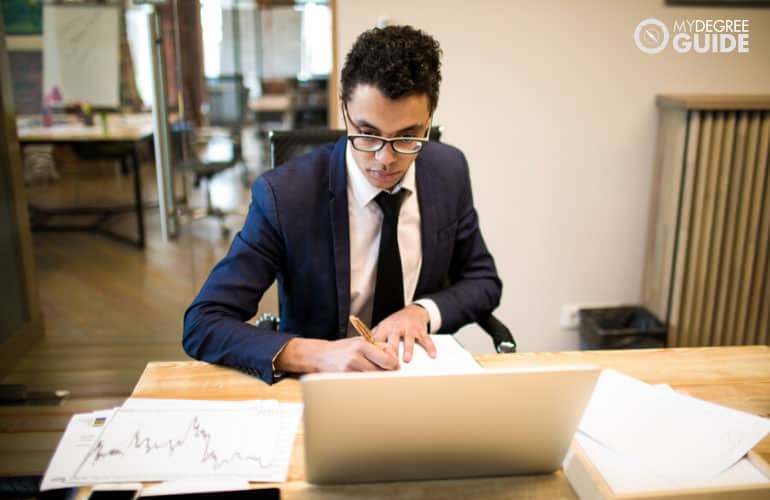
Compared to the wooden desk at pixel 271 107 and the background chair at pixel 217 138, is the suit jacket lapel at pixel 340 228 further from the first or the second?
the wooden desk at pixel 271 107

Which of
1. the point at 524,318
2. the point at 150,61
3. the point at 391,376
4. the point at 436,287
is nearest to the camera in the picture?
the point at 391,376

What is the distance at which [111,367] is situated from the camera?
103 inches

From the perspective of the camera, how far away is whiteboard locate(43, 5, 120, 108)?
2.54m

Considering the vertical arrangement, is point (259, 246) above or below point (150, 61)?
below

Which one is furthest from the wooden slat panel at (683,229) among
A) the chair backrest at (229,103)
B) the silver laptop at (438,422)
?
the chair backrest at (229,103)

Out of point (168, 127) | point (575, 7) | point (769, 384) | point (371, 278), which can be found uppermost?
point (575, 7)

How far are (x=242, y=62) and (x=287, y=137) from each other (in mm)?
3371

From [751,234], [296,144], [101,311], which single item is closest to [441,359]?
[296,144]

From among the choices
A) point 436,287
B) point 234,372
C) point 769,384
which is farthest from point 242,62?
point 769,384

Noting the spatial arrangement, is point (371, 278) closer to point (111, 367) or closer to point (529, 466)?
point (529, 466)

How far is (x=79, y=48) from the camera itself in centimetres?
259

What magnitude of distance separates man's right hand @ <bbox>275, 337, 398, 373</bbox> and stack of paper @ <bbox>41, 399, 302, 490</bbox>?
87mm

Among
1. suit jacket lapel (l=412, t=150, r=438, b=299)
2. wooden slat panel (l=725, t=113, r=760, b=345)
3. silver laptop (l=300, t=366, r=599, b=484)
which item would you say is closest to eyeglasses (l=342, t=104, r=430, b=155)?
suit jacket lapel (l=412, t=150, r=438, b=299)

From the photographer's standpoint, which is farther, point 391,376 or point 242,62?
point 242,62
